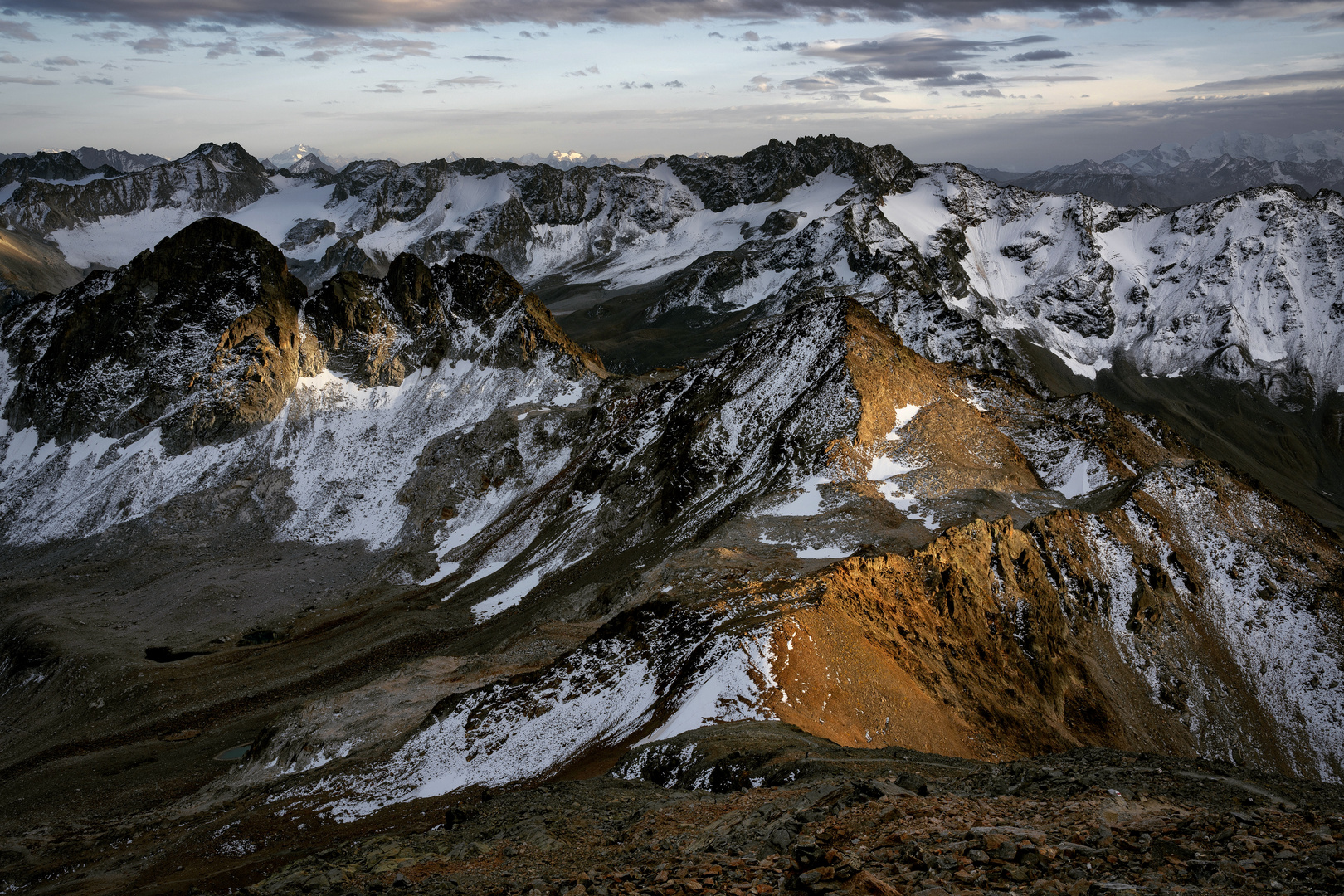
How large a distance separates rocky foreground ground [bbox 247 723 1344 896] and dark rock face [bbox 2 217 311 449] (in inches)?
4075

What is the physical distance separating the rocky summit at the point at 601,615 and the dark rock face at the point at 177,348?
0.53 metres

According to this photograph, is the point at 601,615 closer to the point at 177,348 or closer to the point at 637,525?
the point at 637,525

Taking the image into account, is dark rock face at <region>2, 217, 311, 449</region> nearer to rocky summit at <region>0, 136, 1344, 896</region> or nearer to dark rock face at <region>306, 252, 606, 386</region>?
rocky summit at <region>0, 136, 1344, 896</region>

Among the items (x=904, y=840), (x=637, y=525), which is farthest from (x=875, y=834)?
(x=637, y=525)

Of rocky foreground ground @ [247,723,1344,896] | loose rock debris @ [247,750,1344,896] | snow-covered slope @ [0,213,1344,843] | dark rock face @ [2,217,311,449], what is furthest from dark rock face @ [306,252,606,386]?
loose rock debris @ [247,750,1344,896]

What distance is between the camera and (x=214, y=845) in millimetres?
35844

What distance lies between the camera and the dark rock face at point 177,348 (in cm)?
11425

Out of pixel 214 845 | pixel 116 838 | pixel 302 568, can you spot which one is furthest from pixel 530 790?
pixel 302 568

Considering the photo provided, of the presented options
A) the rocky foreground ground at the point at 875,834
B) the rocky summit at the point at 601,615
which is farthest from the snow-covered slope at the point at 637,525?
the rocky foreground ground at the point at 875,834

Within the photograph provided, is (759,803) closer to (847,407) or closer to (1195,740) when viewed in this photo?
(1195,740)

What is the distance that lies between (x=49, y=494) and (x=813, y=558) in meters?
105

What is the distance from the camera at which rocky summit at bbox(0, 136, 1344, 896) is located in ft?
64.2

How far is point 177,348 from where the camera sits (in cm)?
11838

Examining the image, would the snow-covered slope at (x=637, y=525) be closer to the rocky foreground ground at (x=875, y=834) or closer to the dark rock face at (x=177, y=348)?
the dark rock face at (x=177, y=348)
